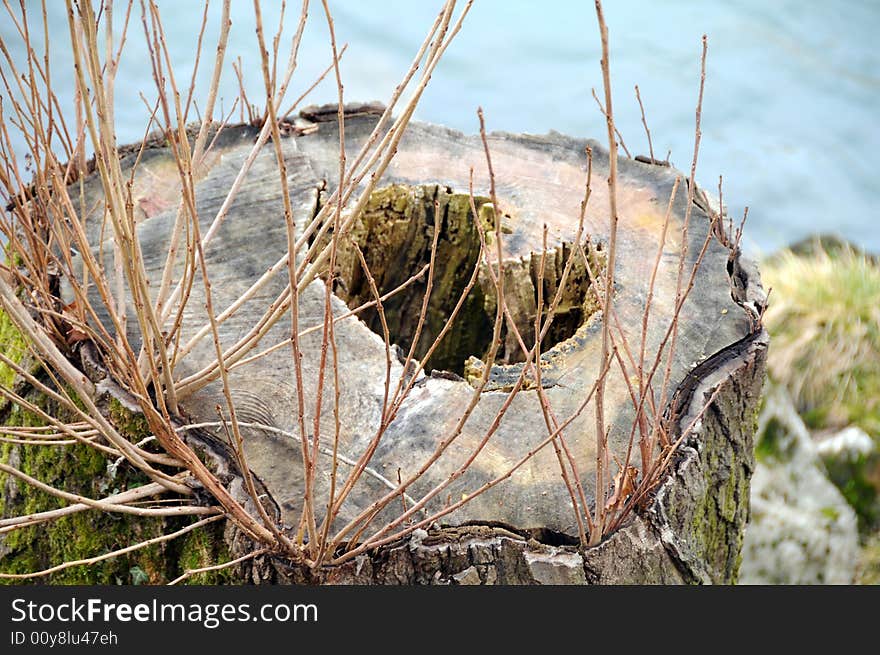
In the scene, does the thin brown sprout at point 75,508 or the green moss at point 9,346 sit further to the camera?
the green moss at point 9,346

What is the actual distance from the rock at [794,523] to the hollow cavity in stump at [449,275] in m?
1.03

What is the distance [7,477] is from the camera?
1.76 m

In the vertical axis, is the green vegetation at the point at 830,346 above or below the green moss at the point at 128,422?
above

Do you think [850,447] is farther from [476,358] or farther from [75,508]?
[75,508]

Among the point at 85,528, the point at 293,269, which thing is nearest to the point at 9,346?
the point at 85,528

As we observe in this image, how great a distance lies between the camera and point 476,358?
5.36 feet

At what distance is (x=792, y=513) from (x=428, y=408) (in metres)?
1.66

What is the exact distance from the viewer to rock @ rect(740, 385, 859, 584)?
2.65m

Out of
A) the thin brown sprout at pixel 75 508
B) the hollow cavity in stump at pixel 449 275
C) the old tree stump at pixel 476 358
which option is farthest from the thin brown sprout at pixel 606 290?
the thin brown sprout at pixel 75 508

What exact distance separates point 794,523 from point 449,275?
1.30m

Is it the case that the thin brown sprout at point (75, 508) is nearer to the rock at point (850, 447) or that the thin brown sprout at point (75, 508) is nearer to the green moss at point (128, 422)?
the green moss at point (128, 422)

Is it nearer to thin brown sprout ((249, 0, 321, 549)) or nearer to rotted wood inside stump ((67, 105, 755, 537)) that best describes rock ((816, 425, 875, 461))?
rotted wood inside stump ((67, 105, 755, 537))

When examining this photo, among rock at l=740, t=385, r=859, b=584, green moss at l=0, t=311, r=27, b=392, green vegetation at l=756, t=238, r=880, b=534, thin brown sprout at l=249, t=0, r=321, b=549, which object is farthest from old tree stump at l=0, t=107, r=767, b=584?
green vegetation at l=756, t=238, r=880, b=534

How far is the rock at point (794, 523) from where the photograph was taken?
265 centimetres
